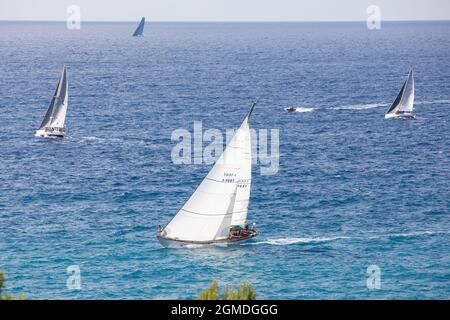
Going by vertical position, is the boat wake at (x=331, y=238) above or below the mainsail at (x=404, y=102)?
below

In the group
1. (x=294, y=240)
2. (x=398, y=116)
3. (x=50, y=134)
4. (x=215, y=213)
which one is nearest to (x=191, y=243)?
(x=215, y=213)

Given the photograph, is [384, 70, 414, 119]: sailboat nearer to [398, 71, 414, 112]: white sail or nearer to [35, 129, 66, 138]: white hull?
[398, 71, 414, 112]: white sail

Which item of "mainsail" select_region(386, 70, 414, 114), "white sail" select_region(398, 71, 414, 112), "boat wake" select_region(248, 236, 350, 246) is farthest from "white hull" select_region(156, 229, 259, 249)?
"white sail" select_region(398, 71, 414, 112)

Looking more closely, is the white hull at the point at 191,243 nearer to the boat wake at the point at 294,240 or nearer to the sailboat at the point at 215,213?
the sailboat at the point at 215,213

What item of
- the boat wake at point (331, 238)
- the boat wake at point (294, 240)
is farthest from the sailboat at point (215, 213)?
the boat wake at point (331, 238)

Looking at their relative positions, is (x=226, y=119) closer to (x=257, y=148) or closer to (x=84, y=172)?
(x=257, y=148)

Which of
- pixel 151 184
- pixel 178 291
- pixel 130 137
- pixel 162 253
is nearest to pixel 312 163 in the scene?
pixel 151 184

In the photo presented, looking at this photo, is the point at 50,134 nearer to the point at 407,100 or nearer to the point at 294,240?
the point at 294,240
